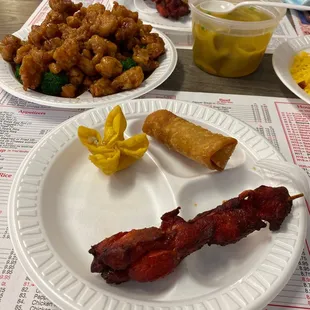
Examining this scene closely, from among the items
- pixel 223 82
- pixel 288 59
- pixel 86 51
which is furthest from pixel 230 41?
pixel 86 51

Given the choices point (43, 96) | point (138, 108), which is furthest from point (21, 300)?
point (43, 96)

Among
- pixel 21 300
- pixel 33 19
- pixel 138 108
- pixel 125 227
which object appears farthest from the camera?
pixel 33 19

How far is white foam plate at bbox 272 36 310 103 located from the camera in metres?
1.51

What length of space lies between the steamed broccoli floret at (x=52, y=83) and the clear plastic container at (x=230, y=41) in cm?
74

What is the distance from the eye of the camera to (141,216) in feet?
3.28

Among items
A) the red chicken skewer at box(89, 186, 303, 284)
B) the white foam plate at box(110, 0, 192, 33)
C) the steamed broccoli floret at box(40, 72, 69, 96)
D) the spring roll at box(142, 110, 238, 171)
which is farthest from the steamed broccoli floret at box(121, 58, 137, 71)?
the red chicken skewer at box(89, 186, 303, 284)

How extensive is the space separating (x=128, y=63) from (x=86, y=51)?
21 centimetres

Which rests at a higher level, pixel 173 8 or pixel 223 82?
pixel 173 8

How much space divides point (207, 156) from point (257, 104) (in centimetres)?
63

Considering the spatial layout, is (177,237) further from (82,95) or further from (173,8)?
(173,8)

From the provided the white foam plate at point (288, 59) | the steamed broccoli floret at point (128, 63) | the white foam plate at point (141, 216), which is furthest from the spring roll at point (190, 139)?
the white foam plate at point (288, 59)

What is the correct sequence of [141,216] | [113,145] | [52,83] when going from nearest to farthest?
[141,216]
[113,145]
[52,83]

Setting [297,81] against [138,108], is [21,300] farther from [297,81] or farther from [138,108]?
[297,81]

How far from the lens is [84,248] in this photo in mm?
904
